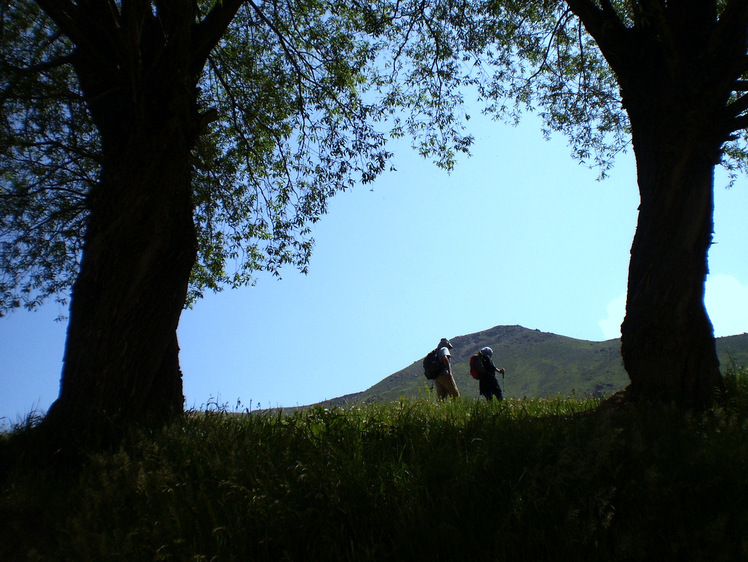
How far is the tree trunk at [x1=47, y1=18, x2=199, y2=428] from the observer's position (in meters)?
5.66

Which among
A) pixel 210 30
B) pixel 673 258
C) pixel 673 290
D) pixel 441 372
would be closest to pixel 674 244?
pixel 673 258

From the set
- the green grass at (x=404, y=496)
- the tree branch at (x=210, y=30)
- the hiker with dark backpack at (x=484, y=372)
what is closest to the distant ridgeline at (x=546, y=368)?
the hiker with dark backpack at (x=484, y=372)

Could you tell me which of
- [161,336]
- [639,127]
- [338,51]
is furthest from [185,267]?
[338,51]

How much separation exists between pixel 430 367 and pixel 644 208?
6.75m

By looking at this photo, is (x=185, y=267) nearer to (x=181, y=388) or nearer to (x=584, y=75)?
(x=181, y=388)

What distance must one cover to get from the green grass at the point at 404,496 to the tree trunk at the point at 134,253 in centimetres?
106

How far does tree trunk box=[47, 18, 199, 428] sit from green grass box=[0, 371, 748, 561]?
1.06 m

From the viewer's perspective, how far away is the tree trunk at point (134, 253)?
18.6ft

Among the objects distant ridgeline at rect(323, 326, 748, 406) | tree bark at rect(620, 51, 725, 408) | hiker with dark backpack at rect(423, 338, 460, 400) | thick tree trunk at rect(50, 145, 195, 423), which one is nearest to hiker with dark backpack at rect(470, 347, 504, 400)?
hiker with dark backpack at rect(423, 338, 460, 400)

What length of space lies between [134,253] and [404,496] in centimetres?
429

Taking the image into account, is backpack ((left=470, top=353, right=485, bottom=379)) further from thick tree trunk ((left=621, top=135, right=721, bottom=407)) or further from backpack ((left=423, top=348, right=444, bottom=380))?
thick tree trunk ((left=621, top=135, right=721, bottom=407))

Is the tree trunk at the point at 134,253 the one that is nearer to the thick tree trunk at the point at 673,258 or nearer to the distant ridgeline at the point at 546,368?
the thick tree trunk at the point at 673,258

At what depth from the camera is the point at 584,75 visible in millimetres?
11312

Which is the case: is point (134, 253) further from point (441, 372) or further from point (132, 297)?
point (441, 372)
